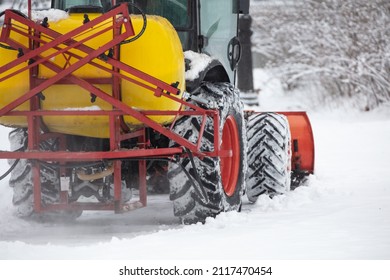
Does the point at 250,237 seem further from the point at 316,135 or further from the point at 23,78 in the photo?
the point at 316,135

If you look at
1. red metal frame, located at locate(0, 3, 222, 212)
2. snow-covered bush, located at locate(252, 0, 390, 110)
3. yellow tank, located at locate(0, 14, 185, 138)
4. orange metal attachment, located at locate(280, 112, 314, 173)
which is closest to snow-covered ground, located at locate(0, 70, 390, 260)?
orange metal attachment, located at locate(280, 112, 314, 173)

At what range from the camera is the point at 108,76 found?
20.9 ft

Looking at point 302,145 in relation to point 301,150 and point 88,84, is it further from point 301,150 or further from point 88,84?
point 88,84

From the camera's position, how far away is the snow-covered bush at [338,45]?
17.8 metres

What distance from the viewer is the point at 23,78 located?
648cm

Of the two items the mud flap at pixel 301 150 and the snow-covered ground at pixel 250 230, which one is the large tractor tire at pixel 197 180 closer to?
the snow-covered ground at pixel 250 230

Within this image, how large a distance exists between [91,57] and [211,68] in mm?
1504

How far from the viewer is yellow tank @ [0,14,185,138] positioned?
6227 millimetres

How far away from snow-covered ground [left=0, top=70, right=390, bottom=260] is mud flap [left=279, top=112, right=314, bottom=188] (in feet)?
0.65

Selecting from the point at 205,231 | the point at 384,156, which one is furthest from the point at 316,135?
the point at 205,231

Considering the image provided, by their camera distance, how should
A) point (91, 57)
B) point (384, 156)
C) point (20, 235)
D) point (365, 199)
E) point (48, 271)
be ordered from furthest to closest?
point (384, 156) → point (365, 199) → point (20, 235) → point (91, 57) → point (48, 271)

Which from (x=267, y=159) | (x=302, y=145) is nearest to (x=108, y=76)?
(x=267, y=159)

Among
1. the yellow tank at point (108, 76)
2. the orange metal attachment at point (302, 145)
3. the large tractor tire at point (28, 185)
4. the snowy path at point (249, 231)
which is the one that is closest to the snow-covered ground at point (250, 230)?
the snowy path at point (249, 231)

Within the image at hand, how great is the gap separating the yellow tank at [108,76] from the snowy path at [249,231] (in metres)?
0.83
